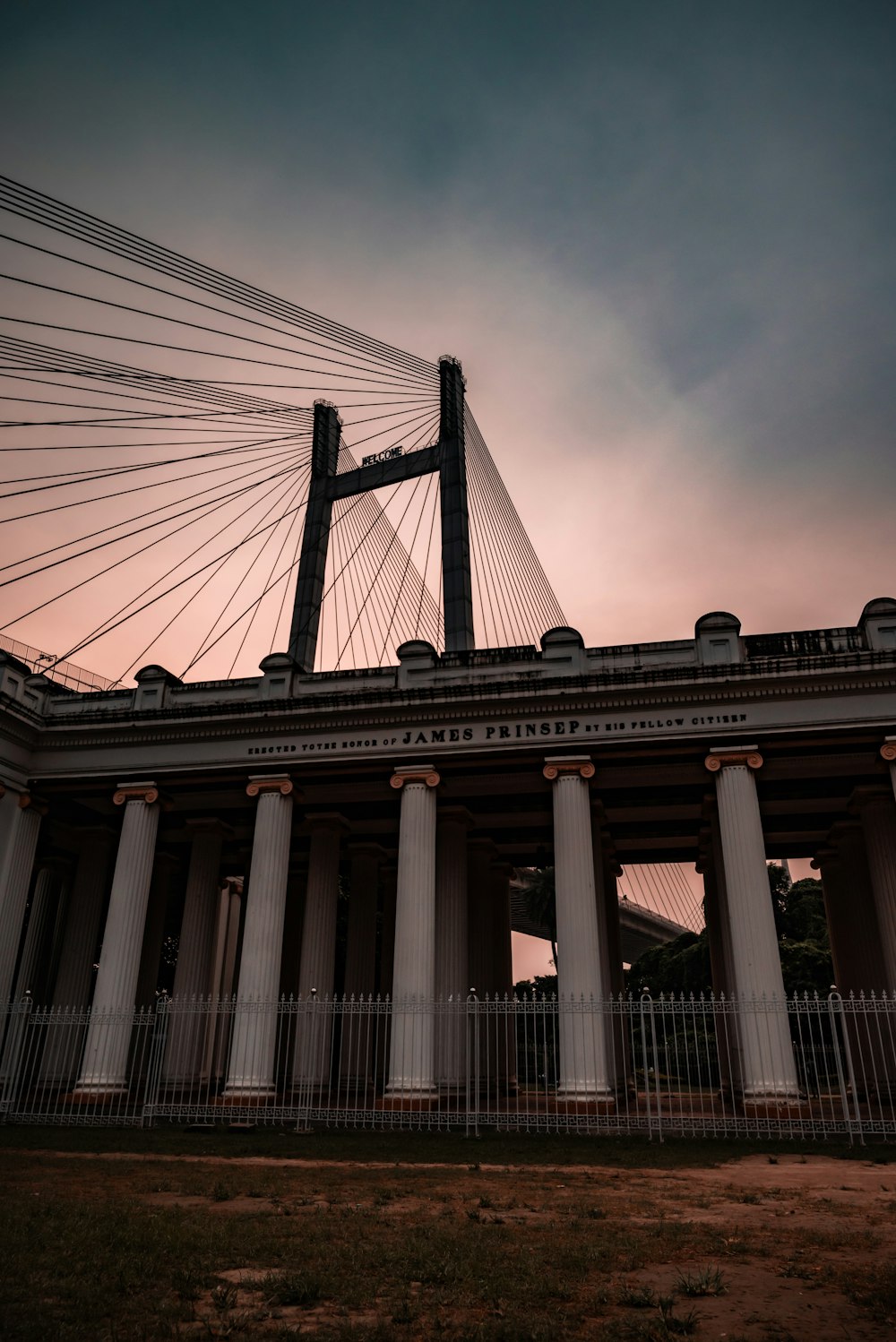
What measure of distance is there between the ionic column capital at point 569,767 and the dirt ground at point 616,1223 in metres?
9.89

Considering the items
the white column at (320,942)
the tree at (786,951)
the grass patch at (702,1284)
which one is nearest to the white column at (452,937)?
the white column at (320,942)

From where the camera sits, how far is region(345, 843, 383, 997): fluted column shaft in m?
29.0

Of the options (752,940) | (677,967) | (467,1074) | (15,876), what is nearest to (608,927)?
A: (752,940)

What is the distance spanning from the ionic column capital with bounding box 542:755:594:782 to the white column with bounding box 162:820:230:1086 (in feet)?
39.6

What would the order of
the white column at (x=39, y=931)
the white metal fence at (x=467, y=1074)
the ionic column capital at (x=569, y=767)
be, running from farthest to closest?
the white column at (x=39, y=931) → the ionic column capital at (x=569, y=767) → the white metal fence at (x=467, y=1074)

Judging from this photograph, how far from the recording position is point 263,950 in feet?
74.6

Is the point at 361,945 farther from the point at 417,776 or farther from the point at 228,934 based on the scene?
A: the point at 228,934

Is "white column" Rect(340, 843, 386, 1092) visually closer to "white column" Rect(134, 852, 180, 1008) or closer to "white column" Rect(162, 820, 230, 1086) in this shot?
"white column" Rect(162, 820, 230, 1086)

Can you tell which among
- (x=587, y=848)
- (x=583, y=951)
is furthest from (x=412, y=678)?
(x=583, y=951)

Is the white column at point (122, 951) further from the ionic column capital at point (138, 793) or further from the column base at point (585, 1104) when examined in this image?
the column base at point (585, 1104)

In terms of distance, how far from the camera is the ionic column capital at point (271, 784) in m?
24.3

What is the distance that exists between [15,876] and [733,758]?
63.4ft

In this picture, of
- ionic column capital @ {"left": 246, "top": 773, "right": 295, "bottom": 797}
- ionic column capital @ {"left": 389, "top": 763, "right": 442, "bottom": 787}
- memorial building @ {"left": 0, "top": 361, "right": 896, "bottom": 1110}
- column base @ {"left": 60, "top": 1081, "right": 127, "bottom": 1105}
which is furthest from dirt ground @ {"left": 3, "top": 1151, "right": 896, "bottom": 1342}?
ionic column capital @ {"left": 246, "top": 773, "right": 295, "bottom": 797}

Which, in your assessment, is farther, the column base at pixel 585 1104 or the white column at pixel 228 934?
the white column at pixel 228 934
